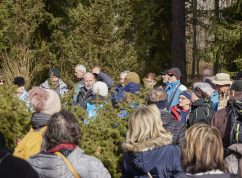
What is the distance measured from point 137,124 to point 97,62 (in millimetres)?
11344

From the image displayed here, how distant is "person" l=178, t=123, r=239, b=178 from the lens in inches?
149

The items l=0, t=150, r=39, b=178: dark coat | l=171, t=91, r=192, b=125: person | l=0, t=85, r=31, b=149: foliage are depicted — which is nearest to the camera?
l=0, t=150, r=39, b=178: dark coat

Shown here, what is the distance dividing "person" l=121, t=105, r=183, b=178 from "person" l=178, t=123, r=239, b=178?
0.65 metres

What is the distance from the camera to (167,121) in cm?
550

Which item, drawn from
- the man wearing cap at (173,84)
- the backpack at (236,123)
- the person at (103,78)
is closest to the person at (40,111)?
the backpack at (236,123)

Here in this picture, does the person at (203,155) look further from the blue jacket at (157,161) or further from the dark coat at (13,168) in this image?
the dark coat at (13,168)

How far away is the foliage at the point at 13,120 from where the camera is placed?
7.05 meters

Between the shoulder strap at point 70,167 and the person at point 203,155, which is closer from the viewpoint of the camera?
the person at point 203,155

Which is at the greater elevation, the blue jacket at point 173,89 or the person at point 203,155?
the person at point 203,155

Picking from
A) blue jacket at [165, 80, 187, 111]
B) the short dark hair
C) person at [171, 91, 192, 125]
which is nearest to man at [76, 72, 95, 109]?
blue jacket at [165, 80, 187, 111]

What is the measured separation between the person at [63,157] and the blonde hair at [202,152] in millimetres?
763

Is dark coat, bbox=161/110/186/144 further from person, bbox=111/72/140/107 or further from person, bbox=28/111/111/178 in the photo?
person, bbox=111/72/140/107

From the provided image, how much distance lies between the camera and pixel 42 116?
5.09m

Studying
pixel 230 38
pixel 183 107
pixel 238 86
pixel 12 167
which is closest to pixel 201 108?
pixel 183 107
